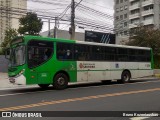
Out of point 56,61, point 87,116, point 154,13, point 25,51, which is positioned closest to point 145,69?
point 56,61

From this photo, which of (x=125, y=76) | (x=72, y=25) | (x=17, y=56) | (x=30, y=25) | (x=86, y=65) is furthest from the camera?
(x=30, y=25)

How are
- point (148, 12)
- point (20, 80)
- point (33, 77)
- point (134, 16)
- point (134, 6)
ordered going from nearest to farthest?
point (20, 80) → point (33, 77) → point (148, 12) → point (134, 16) → point (134, 6)

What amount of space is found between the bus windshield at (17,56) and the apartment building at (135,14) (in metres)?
59.2

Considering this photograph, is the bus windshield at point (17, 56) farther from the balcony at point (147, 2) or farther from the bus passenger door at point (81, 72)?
the balcony at point (147, 2)

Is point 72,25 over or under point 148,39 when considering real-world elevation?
over

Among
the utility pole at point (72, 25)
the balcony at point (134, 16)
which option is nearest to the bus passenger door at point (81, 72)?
the utility pole at point (72, 25)

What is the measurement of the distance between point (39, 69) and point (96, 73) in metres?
4.76

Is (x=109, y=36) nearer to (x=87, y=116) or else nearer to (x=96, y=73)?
(x=96, y=73)

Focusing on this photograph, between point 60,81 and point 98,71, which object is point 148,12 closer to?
point 98,71

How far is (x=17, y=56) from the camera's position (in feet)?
51.3

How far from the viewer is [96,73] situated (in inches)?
749

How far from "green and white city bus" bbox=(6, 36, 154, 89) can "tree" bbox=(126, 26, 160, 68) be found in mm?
14474

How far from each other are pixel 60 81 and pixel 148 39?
21.9m

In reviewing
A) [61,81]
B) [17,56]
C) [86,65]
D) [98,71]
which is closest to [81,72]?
[86,65]
